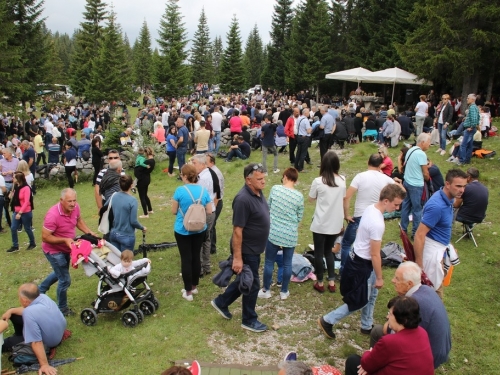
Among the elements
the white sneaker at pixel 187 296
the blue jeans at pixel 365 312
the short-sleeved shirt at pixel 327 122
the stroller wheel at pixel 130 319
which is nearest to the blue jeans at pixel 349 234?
the blue jeans at pixel 365 312

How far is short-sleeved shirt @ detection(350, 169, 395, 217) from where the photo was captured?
537cm

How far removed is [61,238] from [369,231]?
12.1ft

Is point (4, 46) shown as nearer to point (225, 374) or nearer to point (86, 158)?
point (86, 158)

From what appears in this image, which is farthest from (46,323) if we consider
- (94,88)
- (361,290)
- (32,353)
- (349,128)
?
(94,88)

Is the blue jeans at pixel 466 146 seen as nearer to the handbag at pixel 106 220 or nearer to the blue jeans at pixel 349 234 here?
the blue jeans at pixel 349 234

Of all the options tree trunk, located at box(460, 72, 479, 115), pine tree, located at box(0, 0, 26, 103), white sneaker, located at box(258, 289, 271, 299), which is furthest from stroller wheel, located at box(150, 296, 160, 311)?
pine tree, located at box(0, 0, 26, 103)

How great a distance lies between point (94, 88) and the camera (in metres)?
37.7

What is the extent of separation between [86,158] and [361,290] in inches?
499

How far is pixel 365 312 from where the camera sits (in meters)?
4.77

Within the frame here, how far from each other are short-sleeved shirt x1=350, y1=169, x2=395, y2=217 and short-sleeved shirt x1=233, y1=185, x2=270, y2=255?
155 centimetres

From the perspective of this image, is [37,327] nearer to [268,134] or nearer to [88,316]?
[88,316]

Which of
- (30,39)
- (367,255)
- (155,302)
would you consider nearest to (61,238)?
(155,302)

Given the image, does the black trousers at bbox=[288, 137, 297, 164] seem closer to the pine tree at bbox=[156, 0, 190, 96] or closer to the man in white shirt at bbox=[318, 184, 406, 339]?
the man in white shirt at bbox=[318, 184, 406, 339]

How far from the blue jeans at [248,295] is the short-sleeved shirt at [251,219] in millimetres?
114
